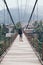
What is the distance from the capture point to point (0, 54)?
17.6 meters

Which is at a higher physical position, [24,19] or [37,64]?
[37,64]

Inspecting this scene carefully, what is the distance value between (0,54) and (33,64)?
3971 mm

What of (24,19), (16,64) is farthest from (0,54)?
(24,19)

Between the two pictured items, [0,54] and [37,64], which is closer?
[37,64]

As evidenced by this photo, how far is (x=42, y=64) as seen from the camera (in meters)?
13.5

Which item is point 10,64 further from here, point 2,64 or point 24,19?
point 24,19

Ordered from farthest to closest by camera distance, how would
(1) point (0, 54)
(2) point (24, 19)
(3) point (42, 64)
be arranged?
(2) point (24, 19) → (1) point (0, 54) → (3) point (42, 64)

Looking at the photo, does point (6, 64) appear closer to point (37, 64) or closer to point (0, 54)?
point (37, 64)

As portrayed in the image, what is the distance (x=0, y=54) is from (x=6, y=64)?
12.1ft

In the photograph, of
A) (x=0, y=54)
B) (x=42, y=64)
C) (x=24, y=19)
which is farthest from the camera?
(x=24, y=19)

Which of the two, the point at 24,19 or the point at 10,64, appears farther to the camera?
the point at 24,19

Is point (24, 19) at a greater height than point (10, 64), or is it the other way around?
point (10, 64)

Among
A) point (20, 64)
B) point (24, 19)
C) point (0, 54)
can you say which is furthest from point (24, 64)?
point (24, 19)

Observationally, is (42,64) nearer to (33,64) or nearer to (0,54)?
(33,64)
